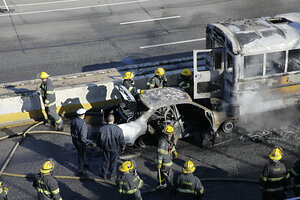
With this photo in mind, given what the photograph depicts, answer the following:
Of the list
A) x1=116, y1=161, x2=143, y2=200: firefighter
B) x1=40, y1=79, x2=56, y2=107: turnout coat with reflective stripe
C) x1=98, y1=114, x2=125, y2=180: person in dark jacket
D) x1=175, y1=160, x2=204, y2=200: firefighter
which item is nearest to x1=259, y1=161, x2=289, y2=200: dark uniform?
x1=175, y1=160, x2=204, y2=200: firefighter

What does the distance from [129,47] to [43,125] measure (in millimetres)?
5580

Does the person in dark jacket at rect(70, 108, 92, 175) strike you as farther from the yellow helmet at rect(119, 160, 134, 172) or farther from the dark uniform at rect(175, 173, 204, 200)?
the dark uniform at rect(175, 173, 204, 200)

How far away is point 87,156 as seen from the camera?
33.3 ft

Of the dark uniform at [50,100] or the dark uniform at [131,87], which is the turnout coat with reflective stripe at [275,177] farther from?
the dark uniform at [50,100]

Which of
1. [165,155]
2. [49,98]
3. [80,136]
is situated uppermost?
[49,98]

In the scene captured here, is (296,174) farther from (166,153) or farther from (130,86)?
(130,86)

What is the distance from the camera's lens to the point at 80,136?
9.27 m

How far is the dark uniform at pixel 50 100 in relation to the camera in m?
11.0

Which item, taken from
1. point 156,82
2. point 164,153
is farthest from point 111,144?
point 156,82

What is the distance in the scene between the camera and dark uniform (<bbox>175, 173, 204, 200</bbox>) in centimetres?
720

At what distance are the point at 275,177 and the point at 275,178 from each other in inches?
0.8

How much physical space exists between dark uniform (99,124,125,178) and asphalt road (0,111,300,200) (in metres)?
0.43

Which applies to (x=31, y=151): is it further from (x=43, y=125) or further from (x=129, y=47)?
(x=129, y=47)

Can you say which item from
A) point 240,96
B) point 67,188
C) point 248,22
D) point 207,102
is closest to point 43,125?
point 67,188
